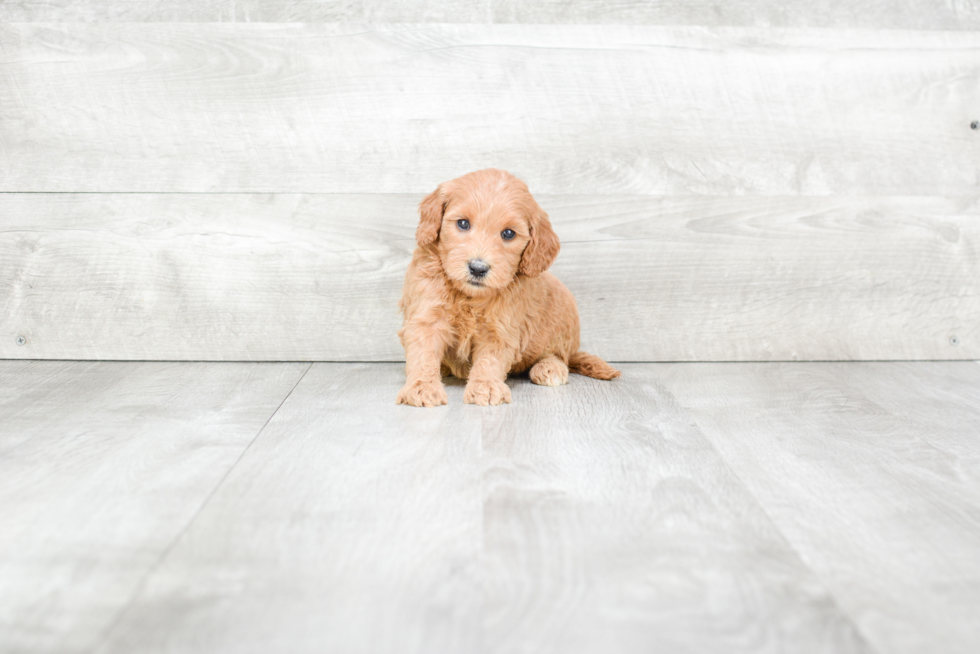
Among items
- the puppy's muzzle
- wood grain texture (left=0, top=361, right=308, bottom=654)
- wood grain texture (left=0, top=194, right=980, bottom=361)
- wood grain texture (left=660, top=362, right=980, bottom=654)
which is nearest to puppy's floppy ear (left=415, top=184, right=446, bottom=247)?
the puppy's muzzle

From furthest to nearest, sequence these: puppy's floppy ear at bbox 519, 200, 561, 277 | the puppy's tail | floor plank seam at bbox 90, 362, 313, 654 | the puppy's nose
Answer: the puppy's tail < puppy's floppy ear at bbox 519, 200, 561, 277 < the puppy's nose < floor plank seam at bbox 90, 362, 313, 654

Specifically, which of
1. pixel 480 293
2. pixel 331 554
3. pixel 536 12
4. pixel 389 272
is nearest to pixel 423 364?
pixel 480 293

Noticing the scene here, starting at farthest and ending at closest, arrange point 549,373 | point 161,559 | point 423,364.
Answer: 1. point 549,373
2. point 423,364
3. point 161,559

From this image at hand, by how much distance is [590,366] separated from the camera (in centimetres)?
234

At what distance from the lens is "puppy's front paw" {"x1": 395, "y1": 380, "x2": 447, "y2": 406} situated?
6.36ft

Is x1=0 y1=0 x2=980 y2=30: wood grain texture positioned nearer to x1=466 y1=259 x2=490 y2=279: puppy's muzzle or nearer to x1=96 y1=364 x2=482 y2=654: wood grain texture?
x1=466 y1=259 x2=490 y2=279: puppy's muzzle

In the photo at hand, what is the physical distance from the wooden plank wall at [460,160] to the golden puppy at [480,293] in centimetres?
40

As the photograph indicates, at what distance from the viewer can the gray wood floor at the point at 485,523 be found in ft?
3.18

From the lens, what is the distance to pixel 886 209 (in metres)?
2.56

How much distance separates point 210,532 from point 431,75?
5.53 ft

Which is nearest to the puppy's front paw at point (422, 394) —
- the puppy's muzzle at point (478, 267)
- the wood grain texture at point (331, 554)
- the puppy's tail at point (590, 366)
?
the wood grain texture at point (331, 554)

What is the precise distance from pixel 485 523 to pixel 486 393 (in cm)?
73

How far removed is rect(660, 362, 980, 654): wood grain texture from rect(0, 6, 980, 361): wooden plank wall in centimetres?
34

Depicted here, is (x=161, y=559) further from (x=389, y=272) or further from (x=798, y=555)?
(x=389, y=272)
